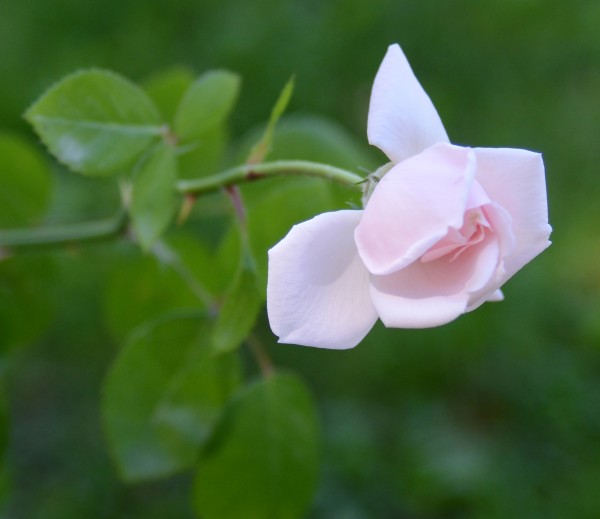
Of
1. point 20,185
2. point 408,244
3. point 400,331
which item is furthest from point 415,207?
point 400,331

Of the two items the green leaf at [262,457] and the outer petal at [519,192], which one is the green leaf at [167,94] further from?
the outer petal at [519,192]

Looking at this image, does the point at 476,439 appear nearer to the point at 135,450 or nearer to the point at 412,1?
the point at 412,1

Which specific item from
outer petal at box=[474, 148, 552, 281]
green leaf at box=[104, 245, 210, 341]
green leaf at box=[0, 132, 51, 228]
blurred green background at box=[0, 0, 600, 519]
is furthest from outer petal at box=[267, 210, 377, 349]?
blurred green background at box=[0, 0, 600, 519]

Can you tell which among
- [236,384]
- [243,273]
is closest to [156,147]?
[243,273]

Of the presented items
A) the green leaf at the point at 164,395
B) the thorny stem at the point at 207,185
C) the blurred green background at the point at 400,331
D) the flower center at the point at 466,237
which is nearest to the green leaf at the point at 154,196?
the thorny stem at the point at 207,185

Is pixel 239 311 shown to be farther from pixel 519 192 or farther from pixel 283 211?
pixel 519 192

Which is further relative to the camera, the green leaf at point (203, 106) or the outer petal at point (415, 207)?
the green leaf at point (203, 106)
